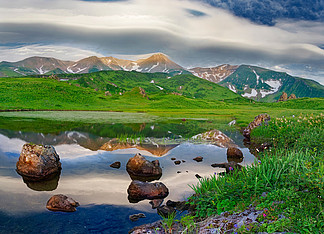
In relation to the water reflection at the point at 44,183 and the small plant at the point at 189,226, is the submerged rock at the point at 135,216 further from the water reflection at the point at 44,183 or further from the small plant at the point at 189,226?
the water reflection at the point at 44,183

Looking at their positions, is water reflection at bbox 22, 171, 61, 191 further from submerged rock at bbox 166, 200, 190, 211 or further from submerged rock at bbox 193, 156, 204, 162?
submerged rock at bbox 193, 156, 204, 162

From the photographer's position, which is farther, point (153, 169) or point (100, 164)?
point (100, 164)

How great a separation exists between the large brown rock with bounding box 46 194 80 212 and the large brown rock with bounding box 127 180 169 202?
3.25 metres

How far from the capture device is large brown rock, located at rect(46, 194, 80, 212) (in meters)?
12.1

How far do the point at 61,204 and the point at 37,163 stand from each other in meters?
6.92

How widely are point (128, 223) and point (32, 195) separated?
6977 mm

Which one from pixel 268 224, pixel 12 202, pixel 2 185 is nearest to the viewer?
pixel 268 224

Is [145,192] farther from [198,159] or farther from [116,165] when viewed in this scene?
[198,159]

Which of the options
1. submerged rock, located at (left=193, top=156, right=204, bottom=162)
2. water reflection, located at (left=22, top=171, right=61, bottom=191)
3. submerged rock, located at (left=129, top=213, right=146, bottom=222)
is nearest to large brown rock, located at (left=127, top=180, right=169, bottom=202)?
submerged rock, located at (left=129, top=213, right=146, bottom=222)

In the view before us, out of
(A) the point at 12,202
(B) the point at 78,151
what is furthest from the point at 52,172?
(B) the point at 78,151

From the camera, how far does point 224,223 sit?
8.90 metres

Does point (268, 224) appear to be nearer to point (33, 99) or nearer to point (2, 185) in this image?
point (2, 185)

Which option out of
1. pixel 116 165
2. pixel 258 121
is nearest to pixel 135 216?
pixel 116 165

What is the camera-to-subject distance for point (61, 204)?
481 inches
